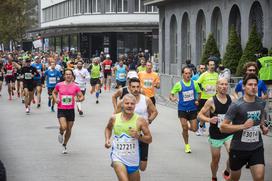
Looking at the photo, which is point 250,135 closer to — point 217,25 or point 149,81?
point 149,81

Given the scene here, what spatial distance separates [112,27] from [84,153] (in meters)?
49.5

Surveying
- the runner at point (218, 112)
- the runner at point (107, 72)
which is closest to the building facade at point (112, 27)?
the runner at point (107, 72)

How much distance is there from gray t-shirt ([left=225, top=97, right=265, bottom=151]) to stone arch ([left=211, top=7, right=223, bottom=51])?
2426cm

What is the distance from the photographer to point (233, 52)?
91.2 ft

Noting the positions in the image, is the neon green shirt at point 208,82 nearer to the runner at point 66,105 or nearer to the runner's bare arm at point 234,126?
the runner at point 66,105

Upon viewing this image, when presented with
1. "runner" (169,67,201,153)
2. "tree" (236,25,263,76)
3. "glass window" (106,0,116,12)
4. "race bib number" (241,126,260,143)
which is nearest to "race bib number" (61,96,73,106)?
"runner" (169,67,201,153)

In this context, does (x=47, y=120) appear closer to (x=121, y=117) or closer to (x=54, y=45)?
(x=121, y=117)

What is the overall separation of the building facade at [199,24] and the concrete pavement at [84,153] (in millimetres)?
7930

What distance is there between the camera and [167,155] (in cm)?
1376

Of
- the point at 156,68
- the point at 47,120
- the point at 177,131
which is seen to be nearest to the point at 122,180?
the point at 177,131

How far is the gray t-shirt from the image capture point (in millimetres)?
8547

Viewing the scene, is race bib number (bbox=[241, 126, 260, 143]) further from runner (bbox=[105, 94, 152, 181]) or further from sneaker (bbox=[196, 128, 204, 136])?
sneaker (bbox=[196, 128, 204, 136])

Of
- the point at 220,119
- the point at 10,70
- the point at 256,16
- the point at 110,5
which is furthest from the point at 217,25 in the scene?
the point at 110,5

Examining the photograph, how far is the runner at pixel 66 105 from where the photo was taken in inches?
556
